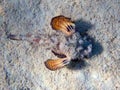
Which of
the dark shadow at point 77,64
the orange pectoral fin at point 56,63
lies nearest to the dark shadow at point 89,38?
the dark shadow at point 77,64

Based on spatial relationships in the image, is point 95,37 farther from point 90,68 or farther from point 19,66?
point 19,66

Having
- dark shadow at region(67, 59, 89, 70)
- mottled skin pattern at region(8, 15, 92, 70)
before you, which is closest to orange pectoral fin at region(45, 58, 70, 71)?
mottled skin pattern at region(8, 15, 92, 70)

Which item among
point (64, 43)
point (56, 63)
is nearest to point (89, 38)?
point (64, 43)

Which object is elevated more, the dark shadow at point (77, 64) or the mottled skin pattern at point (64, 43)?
the mottled skin pattern at point (64, 43)

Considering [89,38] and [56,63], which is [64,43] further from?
[89,38]

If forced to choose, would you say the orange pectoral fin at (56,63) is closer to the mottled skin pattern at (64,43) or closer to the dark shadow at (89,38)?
the mottled skin pattern at (64,43)

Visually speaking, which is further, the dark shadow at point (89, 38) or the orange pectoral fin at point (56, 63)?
the dark shadow at point (89, 38)

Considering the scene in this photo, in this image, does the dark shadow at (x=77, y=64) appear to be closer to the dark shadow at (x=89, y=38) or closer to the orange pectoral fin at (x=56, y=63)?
the dark shadow at (x=89, y=38)
